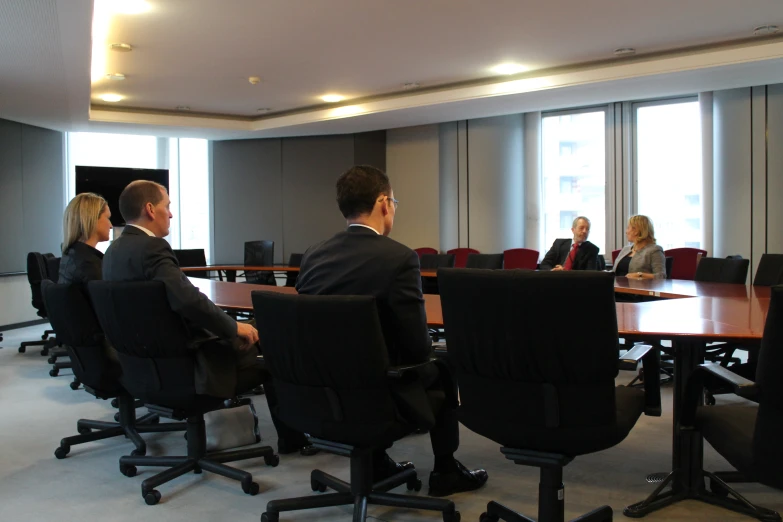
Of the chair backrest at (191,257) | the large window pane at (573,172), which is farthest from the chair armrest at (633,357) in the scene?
the chair backrest at (191,257)

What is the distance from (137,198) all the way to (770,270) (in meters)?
4.19

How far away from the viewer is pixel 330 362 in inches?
85.3

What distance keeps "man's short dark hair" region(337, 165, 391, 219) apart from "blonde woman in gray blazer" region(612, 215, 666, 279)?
11.3ft

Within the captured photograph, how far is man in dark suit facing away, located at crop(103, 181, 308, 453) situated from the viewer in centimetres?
270

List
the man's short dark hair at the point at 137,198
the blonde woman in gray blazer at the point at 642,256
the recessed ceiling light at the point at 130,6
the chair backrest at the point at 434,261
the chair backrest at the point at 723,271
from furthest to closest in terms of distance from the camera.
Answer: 1. the chair backrest at the point at 434,261
2. the blonde woman in gray blazer at the point at 642,256
3. the recessed ceiling light at the point at 130,6
4. the chair backrest at the point at 723,271
5. the man's short dark hair at the point at 137,198

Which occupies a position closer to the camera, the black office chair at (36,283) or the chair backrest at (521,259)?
the black office chair at (36,283)

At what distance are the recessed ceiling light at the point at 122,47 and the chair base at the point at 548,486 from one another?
5580mm

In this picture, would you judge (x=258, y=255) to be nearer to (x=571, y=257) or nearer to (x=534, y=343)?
(x=571, y=257)

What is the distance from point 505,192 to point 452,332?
25.4 feet

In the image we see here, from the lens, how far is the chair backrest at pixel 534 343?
1.89 metres

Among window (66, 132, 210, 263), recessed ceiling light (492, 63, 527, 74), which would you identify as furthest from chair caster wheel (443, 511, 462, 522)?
window (66, 132, 210, 263)

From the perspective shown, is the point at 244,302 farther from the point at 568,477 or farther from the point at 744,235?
the point at 744,235

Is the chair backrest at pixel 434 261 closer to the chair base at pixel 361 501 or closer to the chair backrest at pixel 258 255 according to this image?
the chair backrest at pixel 258 255

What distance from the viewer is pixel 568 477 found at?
301 cm
